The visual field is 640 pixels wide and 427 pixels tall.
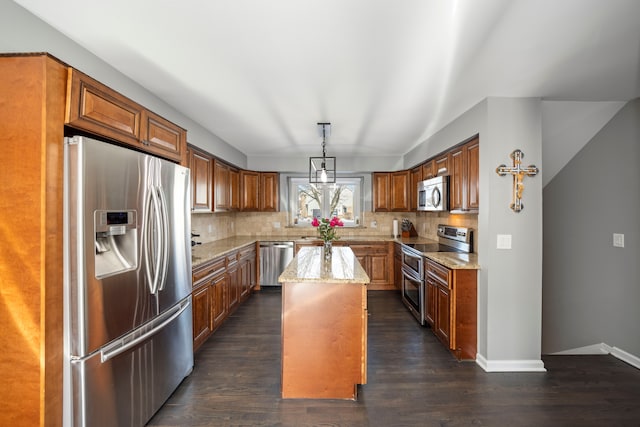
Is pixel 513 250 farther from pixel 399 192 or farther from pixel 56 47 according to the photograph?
pixel 56 47

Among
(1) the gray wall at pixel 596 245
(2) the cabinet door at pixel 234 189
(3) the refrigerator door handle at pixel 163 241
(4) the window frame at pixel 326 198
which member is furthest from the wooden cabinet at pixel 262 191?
(1) the gray wall at pixel 596 245

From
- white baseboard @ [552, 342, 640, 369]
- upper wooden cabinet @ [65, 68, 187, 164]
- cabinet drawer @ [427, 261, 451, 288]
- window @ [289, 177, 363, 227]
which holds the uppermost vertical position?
upper wooden cabinet @ [65, 68, 187, 164]

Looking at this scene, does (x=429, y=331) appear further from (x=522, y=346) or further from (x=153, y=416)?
(x=153, y=416)

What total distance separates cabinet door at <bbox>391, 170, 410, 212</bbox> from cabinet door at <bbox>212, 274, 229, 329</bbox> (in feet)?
10.2

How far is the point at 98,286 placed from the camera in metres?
1.39

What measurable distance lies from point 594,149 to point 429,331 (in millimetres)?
2540

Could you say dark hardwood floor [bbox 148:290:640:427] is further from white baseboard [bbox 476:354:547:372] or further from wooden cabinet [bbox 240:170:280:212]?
wooden cabinet [bbox 240:170:280:212]

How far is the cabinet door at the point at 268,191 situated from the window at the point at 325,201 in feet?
1.18

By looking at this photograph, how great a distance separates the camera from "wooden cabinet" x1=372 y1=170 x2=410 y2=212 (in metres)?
4.91

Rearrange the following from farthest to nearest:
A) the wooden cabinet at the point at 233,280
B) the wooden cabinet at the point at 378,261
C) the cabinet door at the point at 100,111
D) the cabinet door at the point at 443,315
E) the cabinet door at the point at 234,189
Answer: the wooden cabinet at the point at 378,261
the cabinet door at the point at 234,189
the wooden cabinet at the point at 233,280
the cabinet door at the point at 443,315
the cabinet door at the point at 100,111

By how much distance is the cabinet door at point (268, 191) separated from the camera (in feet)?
16.6

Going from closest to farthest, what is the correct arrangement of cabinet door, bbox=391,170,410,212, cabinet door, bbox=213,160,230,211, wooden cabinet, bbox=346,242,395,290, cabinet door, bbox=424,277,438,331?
cabinet door, bbox=424,277,438,331 < cabinet door, bbox=213,160,230,211 < wooden cabinet, bbox=346,242,395,290 < cabinet door, bbox=391,170,410,212

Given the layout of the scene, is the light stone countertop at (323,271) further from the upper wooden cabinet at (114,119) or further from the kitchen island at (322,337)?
the upper wooden cabinet at (114,119)

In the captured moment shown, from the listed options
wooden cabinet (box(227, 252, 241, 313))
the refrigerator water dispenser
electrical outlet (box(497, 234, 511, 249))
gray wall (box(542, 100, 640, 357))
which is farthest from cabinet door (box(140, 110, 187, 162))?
gray wall (box(542, 100, 640, 357))
